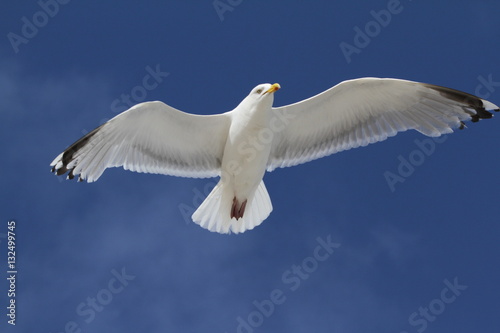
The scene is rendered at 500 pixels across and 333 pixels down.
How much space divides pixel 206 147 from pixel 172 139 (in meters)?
0.32

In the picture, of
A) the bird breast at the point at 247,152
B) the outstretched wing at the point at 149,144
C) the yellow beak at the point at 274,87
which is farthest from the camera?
the outstretched wing at the point at 149,144

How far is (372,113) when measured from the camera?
6543mm

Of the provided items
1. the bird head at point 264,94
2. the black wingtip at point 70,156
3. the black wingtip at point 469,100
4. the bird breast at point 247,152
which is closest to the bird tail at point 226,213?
the bird breast at point 247,152

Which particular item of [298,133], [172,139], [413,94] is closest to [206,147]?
[172,139]

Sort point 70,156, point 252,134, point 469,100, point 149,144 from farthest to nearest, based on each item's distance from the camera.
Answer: point 149,144 → point 469,100 → point 70,156 → point 252,134

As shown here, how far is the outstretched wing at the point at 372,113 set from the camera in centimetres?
636

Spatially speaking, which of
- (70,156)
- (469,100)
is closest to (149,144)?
(70,156)

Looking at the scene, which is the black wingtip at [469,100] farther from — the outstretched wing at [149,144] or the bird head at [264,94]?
the outstretched wing at [149,144]

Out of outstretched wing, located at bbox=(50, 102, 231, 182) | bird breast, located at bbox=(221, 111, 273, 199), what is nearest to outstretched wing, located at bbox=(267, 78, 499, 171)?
bird breast, located at bbox=(221, 111, 273, 199)

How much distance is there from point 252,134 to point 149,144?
1.00 m

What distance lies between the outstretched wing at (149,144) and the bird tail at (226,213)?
0.30 metres

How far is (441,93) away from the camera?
6.44m

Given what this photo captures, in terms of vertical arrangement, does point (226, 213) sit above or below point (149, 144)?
below

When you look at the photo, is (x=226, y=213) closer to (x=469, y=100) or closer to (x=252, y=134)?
(x=252, y=134)
